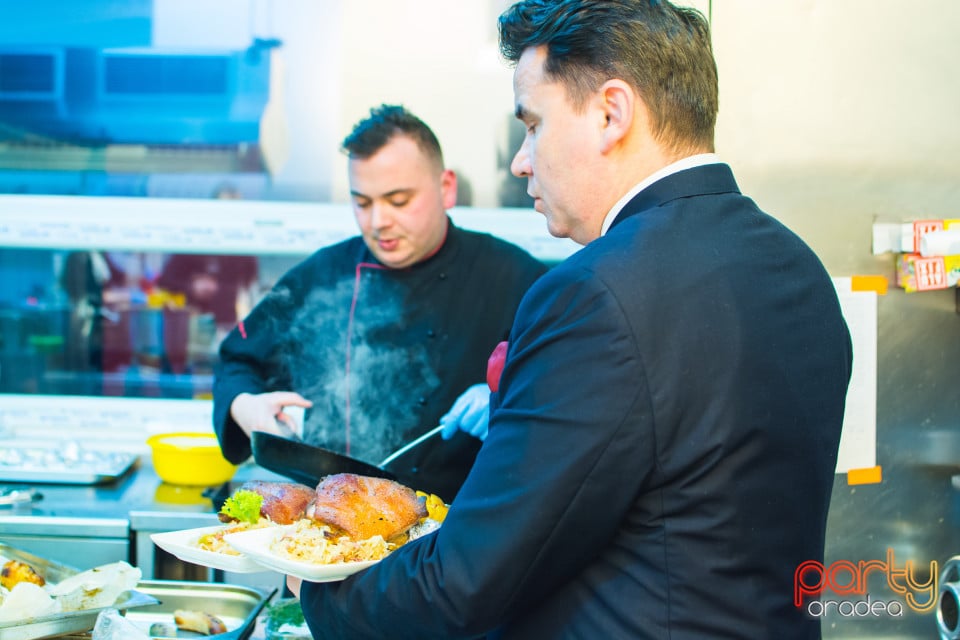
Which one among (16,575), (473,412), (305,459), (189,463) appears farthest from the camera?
(189,463)

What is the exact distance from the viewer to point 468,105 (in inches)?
135

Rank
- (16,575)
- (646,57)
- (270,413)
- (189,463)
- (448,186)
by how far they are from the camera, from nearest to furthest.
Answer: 1. (646,57)
2. (16,575)
3. (270,413)
4. (448,186)
5. (189,463)

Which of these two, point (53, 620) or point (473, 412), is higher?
point (473, 412)

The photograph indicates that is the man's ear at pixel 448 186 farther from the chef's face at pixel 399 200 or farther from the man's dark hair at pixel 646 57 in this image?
the man's dark hair at pixel 646 57

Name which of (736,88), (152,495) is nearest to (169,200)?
(152,495)

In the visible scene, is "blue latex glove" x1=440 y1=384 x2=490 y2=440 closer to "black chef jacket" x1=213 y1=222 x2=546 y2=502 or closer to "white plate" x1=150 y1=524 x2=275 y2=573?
"black chef jacket" x1=213 y1=222 x2=546 y2=502

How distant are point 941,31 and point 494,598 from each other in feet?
6.96

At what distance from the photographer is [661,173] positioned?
4.47 feet

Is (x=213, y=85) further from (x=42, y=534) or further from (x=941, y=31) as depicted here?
(x=941, y=31)

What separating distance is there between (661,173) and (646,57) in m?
0.18

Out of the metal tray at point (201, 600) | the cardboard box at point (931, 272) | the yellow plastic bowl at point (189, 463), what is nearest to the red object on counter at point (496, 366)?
the metal tray at point (201, 600)

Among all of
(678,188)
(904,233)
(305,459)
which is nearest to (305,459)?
(305,459)

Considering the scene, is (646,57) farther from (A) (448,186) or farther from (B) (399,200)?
(A) (448,186)

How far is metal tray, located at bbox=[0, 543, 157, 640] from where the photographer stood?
1719mm
